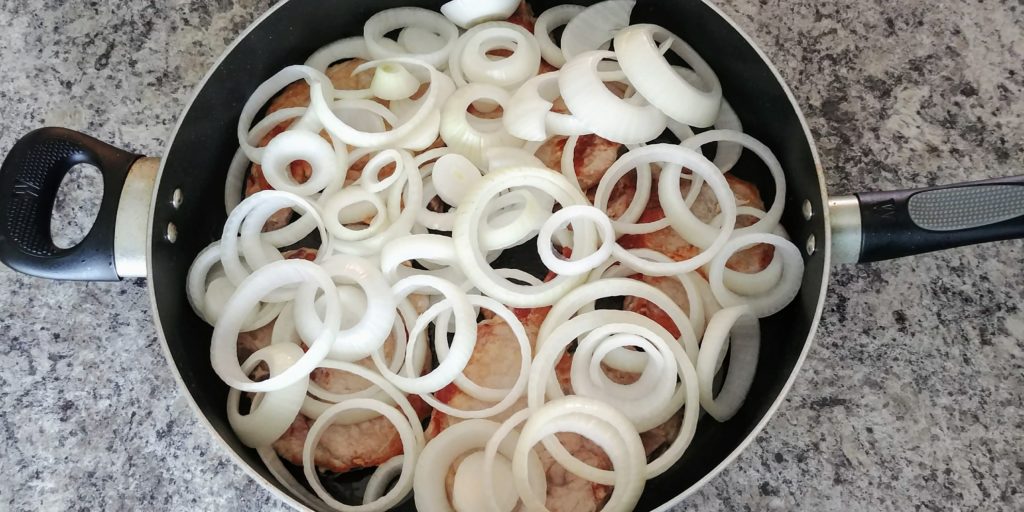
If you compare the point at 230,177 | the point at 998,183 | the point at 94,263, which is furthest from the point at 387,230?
the point at 998,183

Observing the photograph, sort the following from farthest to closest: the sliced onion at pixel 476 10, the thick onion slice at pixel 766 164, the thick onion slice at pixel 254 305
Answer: the sliced onion at pixel 476 10, the thick onion slice at pixel 766 164, the thick onion slice at pixel 254 305

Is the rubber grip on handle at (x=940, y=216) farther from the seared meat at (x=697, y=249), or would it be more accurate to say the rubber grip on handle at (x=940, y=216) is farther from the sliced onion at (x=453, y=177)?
the sliced onion at (x=453, y=177)

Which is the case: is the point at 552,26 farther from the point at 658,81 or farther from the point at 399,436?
the point at 399,436

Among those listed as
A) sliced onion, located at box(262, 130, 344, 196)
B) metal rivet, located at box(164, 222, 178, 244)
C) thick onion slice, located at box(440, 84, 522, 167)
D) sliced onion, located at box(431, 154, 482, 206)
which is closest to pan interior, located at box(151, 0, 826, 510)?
metal rivet, located at box(164, 222, 178, 244)

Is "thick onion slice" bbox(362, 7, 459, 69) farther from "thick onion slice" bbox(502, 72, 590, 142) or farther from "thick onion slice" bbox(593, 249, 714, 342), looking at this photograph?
"thick onion slice" bbox(593, 249, 714, 342)

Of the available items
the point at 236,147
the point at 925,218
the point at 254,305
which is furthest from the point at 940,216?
the point at 236,147

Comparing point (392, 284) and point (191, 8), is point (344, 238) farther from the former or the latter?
point (191, 8)

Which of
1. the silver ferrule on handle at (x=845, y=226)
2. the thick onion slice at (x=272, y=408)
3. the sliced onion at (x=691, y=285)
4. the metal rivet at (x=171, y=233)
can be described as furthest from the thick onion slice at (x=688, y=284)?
the metal rivet at (x=171, y=233)
